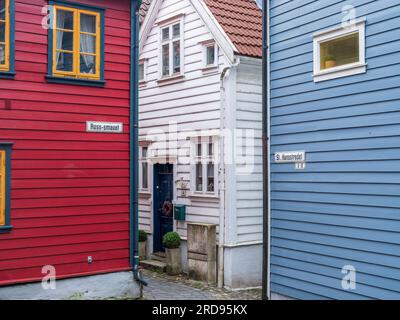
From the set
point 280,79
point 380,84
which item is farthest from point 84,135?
point 380,84

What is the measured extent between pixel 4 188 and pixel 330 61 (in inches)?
235

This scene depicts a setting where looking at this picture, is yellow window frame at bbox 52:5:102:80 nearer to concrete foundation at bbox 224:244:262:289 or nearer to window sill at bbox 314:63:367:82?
window sill at bbox 314:63:367:82

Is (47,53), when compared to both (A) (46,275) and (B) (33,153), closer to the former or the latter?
(B) (33,153)

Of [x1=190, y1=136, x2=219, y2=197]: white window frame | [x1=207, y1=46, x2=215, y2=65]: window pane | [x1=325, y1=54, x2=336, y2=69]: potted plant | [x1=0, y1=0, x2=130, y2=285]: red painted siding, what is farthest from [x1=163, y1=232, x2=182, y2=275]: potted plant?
[x1=325, y1=54, x2=336, y2=69]: potted plant

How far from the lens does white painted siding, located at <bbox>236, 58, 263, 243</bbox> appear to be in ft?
40.4

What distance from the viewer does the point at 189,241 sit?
13.0 meters

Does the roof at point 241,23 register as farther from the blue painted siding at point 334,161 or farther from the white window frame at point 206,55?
the blue painted siding at point 334,161

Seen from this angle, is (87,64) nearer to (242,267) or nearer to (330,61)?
(330,61)

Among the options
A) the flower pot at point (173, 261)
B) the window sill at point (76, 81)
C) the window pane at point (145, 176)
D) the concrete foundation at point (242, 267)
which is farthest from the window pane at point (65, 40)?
the window pane at point (145, 176)

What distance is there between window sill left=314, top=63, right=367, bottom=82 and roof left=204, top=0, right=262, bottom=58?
3476 mm

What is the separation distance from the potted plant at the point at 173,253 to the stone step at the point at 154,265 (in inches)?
11.9

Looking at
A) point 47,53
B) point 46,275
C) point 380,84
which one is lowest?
point 46,275

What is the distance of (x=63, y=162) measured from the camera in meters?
9.66

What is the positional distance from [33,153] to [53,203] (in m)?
0.97
